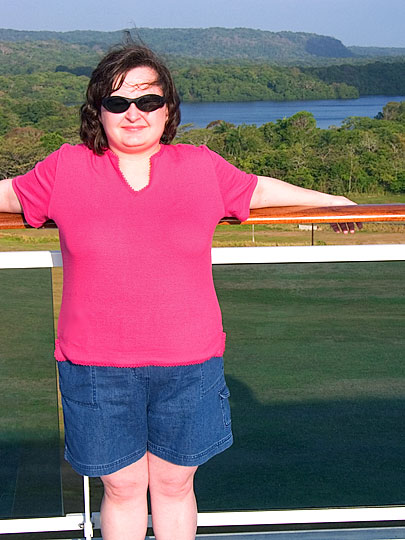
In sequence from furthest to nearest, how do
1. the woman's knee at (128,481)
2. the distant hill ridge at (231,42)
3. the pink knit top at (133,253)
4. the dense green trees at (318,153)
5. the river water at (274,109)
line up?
the distant hill ridge at (231,42), the river water at (274,109), the dense green trees at (318,153), the woman's knee at (128,481), the pink knit top at (133,253)

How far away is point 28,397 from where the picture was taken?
185cm

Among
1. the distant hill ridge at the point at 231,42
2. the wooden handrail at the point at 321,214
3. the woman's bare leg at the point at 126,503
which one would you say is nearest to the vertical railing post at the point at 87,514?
the woman's bare leg at the point at 126,503

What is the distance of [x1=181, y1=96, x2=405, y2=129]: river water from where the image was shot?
218ft

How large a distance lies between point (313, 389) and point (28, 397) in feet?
2.46

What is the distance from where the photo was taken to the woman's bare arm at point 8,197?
155 cm

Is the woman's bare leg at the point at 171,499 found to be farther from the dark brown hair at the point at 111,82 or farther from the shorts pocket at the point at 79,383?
the dark brown hair at the point at 111,82

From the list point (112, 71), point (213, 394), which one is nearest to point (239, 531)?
point (213, 394)

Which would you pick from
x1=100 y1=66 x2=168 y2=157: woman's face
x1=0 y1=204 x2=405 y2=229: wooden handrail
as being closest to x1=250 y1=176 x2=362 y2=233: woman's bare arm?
x1=0 y1=204 x2=405 y2=229: wooden handrail

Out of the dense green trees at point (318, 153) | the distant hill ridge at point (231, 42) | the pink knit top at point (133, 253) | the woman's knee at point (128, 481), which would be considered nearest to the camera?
the pink knit top at point (133, 253)

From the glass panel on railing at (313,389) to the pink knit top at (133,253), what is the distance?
0.44 m

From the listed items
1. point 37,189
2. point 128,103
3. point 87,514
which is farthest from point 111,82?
point 87,514

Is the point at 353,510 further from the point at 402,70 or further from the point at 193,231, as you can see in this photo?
the point at 402,70

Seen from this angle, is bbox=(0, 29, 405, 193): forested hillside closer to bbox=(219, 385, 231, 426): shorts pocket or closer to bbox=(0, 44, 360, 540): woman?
bbox=(0, 44, 360, 540): woman

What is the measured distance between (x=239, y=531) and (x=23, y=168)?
35670 mm
